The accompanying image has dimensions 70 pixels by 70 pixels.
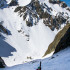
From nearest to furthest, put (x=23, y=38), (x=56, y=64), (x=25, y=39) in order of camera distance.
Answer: (x=56, y=64)
(x=25, y=39)
(x=23, y=38)

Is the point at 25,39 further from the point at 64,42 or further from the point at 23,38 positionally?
the point at 64,42

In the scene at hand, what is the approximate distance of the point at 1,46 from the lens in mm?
138750

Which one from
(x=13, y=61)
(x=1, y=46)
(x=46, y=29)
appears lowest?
(x=13, y=61)

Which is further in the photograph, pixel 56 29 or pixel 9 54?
pixel 56 29

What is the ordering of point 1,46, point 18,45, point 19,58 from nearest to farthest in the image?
point 19,58
point 1,46
point 18,45

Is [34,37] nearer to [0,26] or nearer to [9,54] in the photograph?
[0,26]

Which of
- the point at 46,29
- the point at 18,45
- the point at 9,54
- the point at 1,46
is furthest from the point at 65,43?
the point at 46,29

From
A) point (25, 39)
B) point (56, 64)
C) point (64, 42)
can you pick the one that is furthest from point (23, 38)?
point (56, 64)

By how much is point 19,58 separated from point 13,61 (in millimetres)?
8680

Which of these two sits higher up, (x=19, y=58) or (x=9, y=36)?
(x=9, y=36)

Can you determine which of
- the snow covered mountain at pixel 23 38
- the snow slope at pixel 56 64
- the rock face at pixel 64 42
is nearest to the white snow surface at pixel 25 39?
the snow covered mountain at pixel 23 38

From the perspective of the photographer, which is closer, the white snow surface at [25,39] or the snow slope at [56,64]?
the snow slope at [56,64]

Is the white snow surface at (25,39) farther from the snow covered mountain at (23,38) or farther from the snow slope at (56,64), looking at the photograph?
the snow slope at (56,64)

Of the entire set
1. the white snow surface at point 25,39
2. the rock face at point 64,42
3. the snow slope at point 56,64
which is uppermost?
the white snow surface at point 25,39
